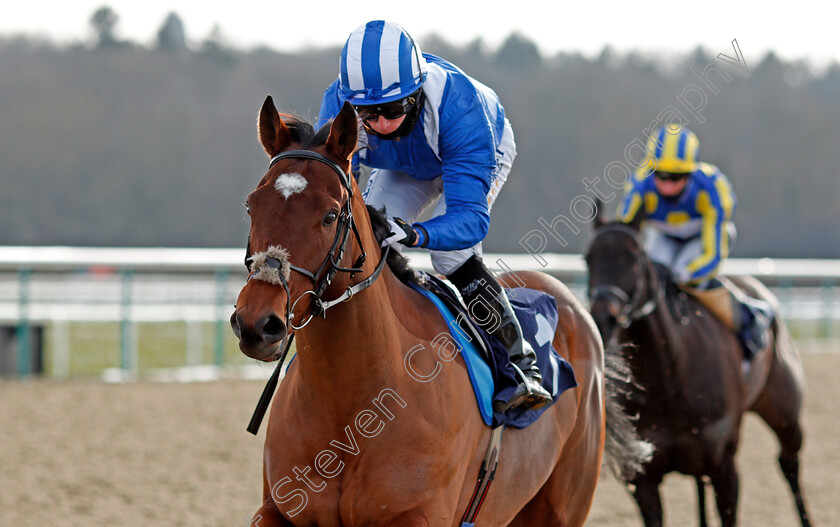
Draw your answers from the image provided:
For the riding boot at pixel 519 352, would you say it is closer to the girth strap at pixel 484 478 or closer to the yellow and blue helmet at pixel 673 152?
the girth strap at pixel 484 478

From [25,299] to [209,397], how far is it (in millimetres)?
2162

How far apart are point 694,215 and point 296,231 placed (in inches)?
178

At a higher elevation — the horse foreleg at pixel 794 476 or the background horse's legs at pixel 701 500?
the background horse's legs at pixel 701 500

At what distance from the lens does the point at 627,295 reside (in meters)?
5.21

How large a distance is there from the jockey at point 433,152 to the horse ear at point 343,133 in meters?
0.32

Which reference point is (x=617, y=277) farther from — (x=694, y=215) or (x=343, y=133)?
(x=343, y=133)

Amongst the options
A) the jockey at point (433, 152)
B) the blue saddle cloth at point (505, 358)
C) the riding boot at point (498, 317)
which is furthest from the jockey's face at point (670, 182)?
the riding boot at point (498, 317)

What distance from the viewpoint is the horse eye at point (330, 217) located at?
7.80 feet

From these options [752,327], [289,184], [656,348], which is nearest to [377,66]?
[289,184]

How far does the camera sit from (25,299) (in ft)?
31.2

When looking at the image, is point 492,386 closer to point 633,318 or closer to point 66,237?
point 633,318

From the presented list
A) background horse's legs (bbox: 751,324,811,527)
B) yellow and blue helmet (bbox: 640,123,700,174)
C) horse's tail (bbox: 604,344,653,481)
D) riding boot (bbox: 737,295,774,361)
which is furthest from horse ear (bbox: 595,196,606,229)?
background horse's legs (bbox: 751,324,811,527)

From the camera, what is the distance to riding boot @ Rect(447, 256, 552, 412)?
3.23m

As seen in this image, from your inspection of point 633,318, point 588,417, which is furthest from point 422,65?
point 633,318
